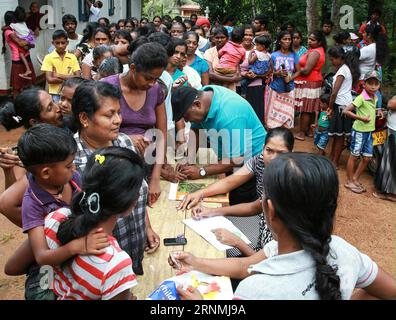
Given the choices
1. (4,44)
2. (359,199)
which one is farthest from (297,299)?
(4,44)

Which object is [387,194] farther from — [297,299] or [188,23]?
[188,23]

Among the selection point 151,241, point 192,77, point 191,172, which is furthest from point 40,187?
point 192,77

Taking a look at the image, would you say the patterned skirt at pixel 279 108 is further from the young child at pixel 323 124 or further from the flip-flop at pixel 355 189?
the flip-flop at pixel 355 189

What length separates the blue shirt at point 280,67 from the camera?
253 inches

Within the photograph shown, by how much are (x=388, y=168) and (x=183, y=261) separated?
3751 millimetres

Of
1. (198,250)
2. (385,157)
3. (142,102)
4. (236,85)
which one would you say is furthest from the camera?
(236,85)

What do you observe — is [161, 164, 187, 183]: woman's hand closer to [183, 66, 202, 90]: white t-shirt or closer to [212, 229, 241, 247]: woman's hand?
[212, 229, 241, 247]: woman's hand

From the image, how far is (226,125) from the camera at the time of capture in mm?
3076

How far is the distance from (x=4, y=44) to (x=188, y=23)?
419 centimetres

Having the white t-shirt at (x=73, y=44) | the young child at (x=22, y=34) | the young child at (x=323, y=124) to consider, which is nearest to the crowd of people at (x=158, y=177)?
the young child at (x=323, y=124)

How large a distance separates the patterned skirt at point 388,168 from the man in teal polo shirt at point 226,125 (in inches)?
93.9

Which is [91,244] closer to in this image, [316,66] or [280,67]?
[280,67]

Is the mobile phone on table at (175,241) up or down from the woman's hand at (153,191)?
down
